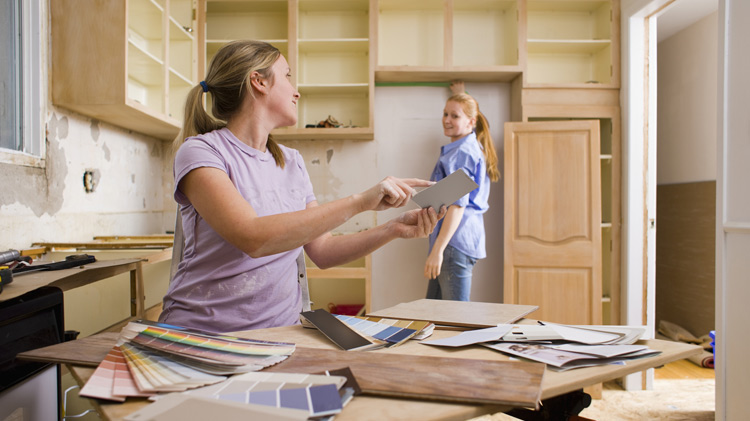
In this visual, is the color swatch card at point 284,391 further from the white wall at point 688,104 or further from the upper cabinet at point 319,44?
the white wall at point 688,104

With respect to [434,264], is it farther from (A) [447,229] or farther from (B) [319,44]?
(B) [319,44]

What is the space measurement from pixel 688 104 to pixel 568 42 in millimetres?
1632

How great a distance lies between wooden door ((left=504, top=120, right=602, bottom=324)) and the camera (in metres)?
3.33

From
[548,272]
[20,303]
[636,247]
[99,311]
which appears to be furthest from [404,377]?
[636,247]

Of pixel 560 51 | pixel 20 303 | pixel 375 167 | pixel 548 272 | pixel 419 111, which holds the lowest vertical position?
pixel 548 272

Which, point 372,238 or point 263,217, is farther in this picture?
point 372,238

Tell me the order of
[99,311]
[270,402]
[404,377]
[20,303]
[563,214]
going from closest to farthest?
[270,402]
[404,377]
[20,303]
[99,311]
[563,214]

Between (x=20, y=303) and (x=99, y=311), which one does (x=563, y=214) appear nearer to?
(x=99, y=311)

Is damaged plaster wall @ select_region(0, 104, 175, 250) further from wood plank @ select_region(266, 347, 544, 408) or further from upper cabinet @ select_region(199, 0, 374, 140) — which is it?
wood plank @ select_region(266, 347, 544, 408)

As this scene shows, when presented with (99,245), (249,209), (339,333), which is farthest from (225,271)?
(99,245)

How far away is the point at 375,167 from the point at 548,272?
1.53 metres

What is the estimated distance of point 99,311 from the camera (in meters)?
2.05

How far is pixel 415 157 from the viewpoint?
3994 mm

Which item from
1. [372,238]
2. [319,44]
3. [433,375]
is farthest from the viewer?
[319,44]
